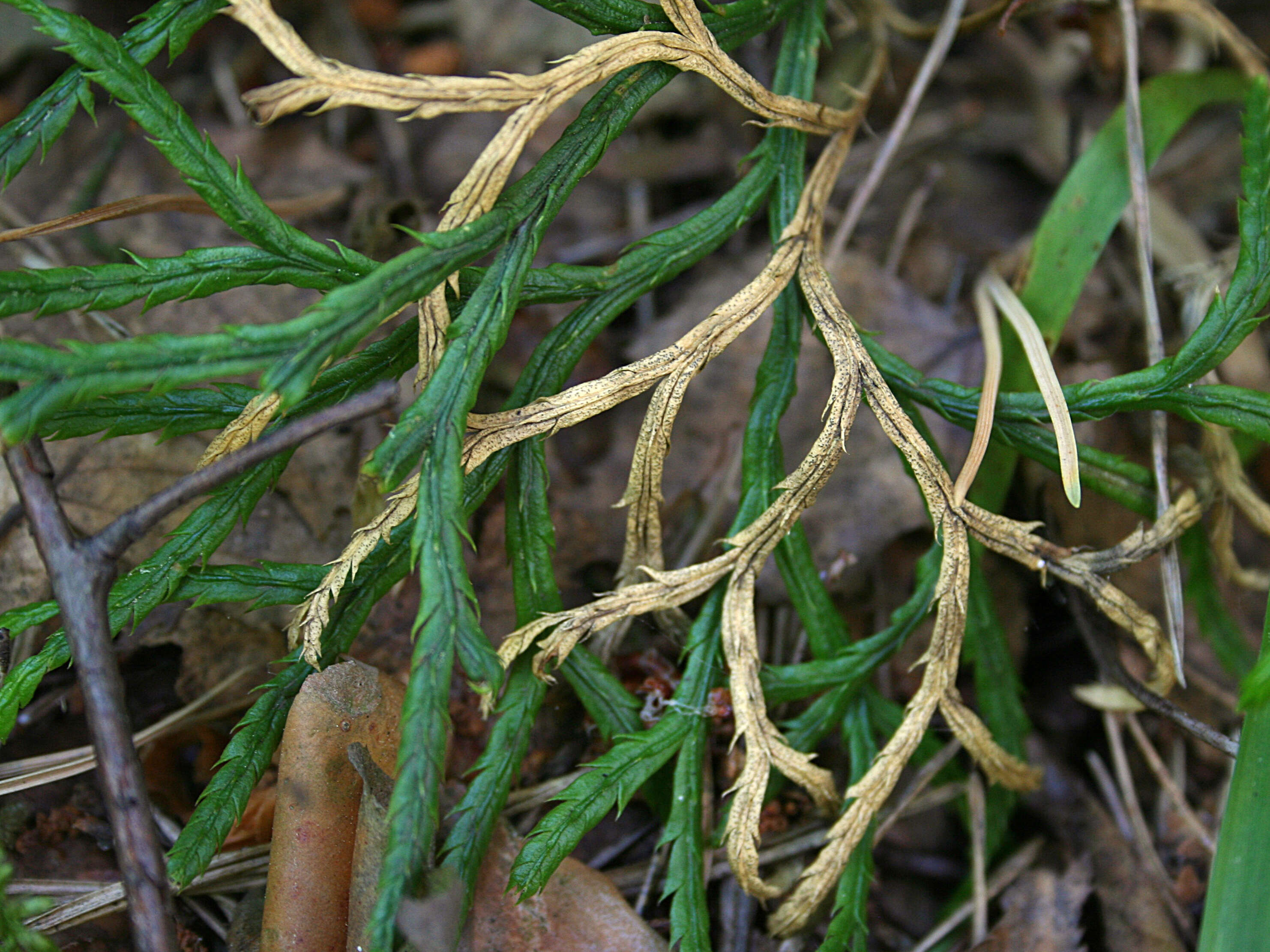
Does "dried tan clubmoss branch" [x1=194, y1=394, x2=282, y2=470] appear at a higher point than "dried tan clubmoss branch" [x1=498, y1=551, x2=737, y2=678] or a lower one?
higher

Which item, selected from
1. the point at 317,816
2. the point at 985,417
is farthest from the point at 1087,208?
the point at 317,816

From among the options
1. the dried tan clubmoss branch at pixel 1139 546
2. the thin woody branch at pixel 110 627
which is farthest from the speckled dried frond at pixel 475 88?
the dried tan clubmoss branch at pixel 1139 546

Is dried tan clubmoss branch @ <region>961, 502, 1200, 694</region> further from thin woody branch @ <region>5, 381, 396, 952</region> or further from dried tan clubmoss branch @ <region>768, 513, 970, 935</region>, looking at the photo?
thin woody branch @ <region>5, 381, 396, 952</region>

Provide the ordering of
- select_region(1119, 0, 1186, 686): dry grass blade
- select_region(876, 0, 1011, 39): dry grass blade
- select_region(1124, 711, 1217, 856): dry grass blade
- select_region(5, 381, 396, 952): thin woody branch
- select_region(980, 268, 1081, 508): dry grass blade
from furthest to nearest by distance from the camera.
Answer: select_region(876, 0, 1011, 39): dry grass blade, select_region(1124, 711, 1217, 856): dry grass blade, select_region(1119, 0, 1186, 686): dry grass blade, select_region(980, 268, 1081, 508): dry grass blade, select_region(5, 381, 396, 952): thin woody branch

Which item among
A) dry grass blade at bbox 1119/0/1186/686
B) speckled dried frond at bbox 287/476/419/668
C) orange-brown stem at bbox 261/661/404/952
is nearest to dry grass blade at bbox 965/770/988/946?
dry grass blade at bbox 1119/0/1186/686

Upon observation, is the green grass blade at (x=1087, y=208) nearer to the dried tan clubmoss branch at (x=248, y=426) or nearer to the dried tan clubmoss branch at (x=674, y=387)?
the dried tan clubmoss branch at (x=674, y=387)

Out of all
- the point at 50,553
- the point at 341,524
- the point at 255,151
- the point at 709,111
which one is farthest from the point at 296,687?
the point at 709,111

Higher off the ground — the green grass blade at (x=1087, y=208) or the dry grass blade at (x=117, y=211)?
the dry grass blade at (x=117, y=211)

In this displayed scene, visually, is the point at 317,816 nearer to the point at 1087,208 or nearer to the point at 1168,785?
the point at 1168,785

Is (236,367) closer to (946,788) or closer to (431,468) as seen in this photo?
(431,468)
